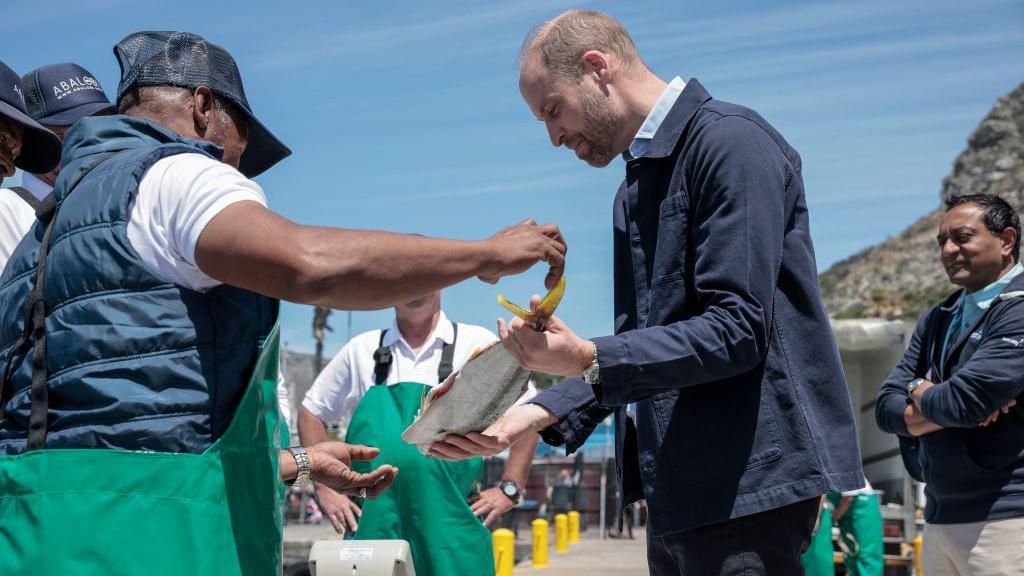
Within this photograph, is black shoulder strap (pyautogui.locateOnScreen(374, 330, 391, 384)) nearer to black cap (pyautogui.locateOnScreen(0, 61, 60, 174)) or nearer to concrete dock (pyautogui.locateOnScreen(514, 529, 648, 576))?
black cap (pyautogui.locateOnScreen(0, 61, 60, 174))

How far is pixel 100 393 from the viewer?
2229 millimetres

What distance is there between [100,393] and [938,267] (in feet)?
405

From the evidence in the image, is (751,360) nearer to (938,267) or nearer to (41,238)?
(41,238)

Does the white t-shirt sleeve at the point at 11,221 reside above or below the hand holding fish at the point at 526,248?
above

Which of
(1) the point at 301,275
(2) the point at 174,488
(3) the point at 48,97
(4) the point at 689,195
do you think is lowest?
(2) the point at 174,488

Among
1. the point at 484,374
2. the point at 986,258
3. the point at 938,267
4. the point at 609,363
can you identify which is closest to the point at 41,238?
the point at 484,374

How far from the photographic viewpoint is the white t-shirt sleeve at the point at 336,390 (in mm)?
6039

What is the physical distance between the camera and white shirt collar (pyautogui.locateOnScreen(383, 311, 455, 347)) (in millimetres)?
5836

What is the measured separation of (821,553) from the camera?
8.81 metres

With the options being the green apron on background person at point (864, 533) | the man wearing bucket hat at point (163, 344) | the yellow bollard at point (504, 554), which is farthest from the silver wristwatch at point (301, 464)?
the green apron on background person at point (864, 533)

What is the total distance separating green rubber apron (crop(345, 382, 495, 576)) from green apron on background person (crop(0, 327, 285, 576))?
3.04 meters

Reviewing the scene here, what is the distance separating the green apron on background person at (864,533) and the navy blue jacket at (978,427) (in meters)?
6.06

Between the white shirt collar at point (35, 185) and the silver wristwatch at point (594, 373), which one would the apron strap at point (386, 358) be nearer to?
the white shirt collar at point (35, 185)

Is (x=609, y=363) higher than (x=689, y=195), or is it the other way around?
(x=689, y=195)
